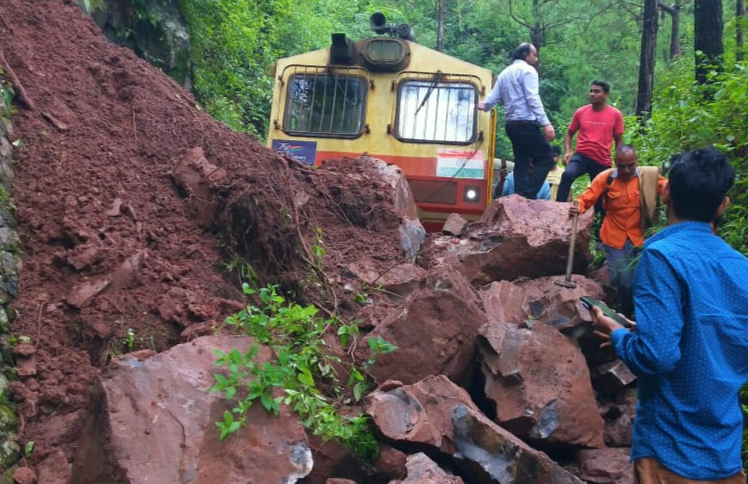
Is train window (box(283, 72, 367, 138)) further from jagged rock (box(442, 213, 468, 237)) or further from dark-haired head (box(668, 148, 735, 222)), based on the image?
dark-haired head (box(668, 148, 735, 222))

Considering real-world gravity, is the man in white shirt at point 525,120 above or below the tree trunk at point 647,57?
below

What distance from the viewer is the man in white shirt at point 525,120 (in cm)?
692

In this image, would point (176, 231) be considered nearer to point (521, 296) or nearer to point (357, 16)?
point (521, 296)

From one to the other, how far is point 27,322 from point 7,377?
362 mm

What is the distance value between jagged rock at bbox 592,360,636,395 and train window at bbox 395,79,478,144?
3821 millimetres

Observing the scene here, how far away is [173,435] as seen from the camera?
127 inches

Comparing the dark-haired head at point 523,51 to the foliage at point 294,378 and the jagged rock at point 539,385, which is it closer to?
the jagged rock at point 539,385

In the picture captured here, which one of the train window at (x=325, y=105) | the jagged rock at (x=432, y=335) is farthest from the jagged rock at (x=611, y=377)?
the train window at (x=325, y=105)

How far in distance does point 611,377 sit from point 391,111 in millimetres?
4328

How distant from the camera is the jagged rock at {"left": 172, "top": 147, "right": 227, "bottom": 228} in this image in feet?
16.7

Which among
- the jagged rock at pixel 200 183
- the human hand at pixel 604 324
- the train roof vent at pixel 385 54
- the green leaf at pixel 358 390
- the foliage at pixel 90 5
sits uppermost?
the foliage at pixel 90 5

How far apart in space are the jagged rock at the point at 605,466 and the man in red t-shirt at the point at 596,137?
3338mm

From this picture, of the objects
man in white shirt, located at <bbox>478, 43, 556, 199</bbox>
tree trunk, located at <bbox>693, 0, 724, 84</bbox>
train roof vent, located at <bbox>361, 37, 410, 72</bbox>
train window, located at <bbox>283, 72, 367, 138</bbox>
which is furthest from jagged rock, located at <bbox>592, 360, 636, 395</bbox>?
tree trunk, located at <bbox>693, 0, 724, 84</bbox>

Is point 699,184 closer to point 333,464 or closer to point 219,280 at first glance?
point 333,464
